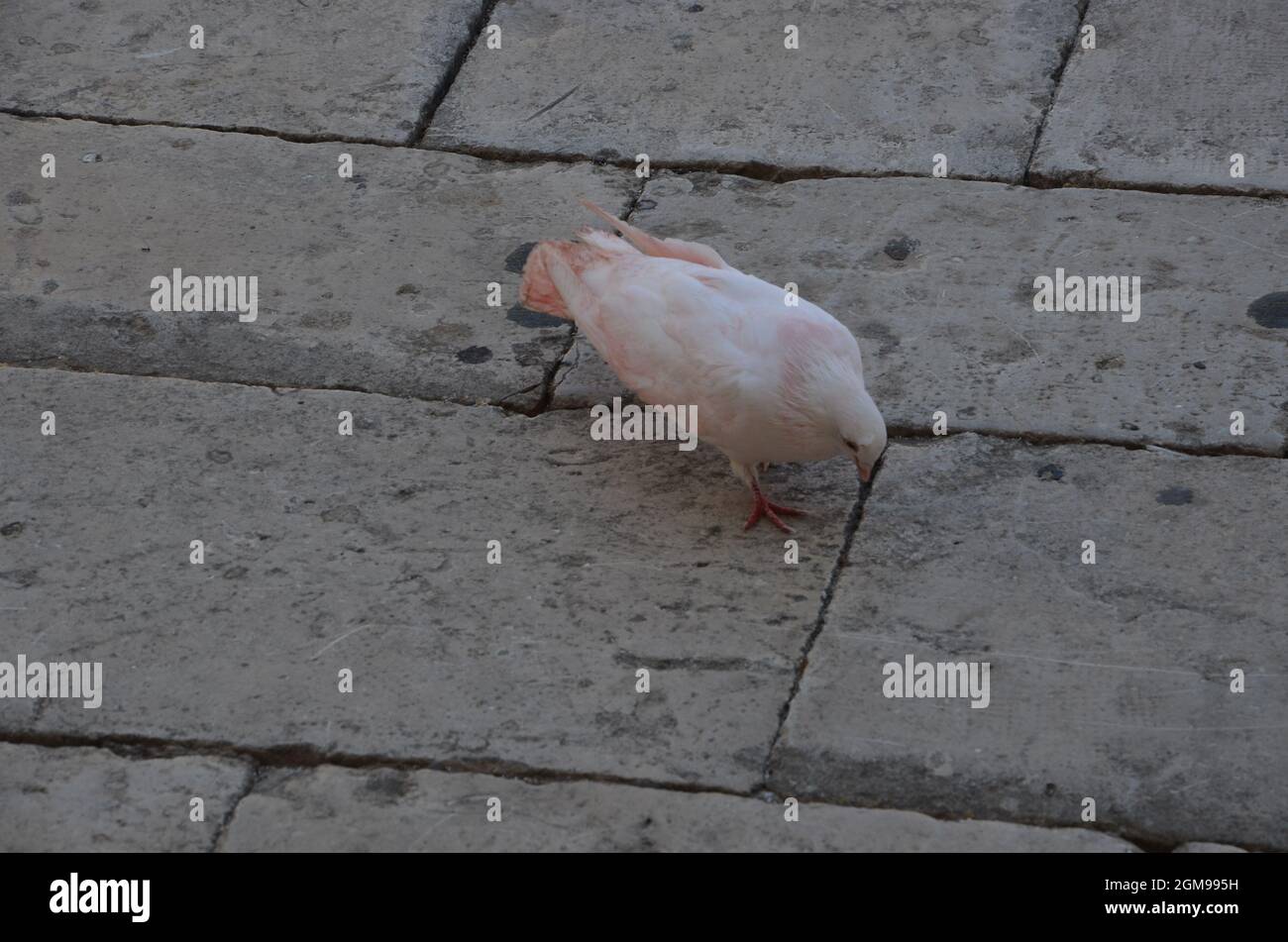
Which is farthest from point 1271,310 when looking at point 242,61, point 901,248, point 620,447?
point 242,61

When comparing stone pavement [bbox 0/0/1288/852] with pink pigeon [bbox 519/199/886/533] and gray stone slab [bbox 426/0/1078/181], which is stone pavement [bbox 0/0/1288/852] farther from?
pink pigeon [bbox 519/199/886/533]

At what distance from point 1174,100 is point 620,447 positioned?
2287 mm

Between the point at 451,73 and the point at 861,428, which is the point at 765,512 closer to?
the point at 861,428

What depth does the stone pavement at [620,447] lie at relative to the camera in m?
3.23

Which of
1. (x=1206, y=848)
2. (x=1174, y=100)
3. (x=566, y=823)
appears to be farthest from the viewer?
(x=1174, y=100)

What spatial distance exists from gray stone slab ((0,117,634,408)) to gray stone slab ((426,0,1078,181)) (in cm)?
29

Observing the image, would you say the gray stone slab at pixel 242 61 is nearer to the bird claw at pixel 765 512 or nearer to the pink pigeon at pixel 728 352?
the pink pigeon at pixel 728 352

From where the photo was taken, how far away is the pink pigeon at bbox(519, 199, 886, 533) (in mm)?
3602

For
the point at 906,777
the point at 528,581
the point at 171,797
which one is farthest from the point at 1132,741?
the point at 171,797

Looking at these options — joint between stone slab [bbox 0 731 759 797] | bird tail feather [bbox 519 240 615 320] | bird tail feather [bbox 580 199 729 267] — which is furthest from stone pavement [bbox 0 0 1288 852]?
bird tail feather [bbox 580 199 729 267]

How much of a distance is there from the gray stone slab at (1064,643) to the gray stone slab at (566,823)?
7 centimetres

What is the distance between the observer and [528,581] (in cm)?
370

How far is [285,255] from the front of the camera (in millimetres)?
4781

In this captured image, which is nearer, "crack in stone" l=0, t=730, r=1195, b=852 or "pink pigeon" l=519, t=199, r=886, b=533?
"crack in stone" l=0, t=730, r=1195, b=852
